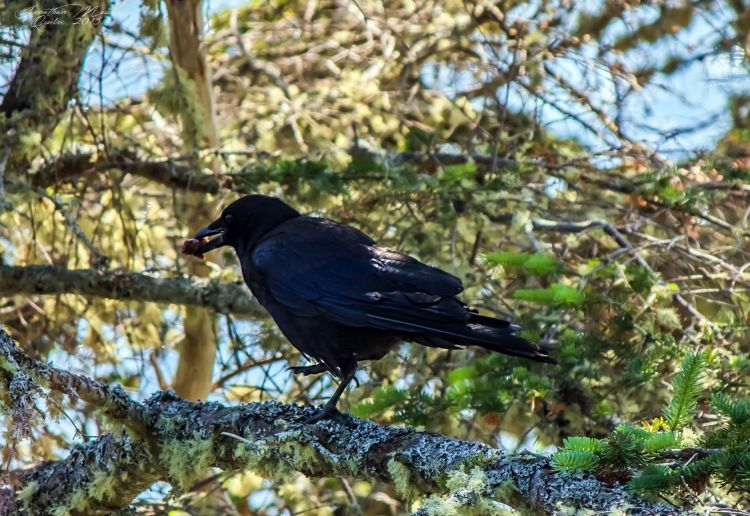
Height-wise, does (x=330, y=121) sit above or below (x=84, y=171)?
above

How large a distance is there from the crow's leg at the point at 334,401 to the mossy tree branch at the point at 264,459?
2.0 inches

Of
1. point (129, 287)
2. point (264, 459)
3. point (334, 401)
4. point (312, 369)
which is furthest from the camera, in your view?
point (129, 287)

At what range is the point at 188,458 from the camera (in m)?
3.50

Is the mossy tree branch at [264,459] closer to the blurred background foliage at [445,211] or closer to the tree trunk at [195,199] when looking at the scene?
the blurred background foliage at [445,211]

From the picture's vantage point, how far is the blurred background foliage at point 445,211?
4312mm

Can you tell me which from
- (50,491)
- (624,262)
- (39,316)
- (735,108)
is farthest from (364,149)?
(735,108)

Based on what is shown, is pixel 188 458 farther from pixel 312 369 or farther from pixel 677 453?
pixel 677 453

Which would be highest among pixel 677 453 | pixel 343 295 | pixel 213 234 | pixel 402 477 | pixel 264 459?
pixel 213 234

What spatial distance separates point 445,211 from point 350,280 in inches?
38.8

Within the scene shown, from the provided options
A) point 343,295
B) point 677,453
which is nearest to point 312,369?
point 343,295

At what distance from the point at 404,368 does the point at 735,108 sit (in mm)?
4150

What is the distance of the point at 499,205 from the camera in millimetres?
5082

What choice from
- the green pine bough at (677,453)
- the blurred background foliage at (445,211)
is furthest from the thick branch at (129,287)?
the green pine bough at (677,453)

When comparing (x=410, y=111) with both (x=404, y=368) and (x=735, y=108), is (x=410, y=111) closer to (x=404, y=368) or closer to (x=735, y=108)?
(x=404, y=368)
